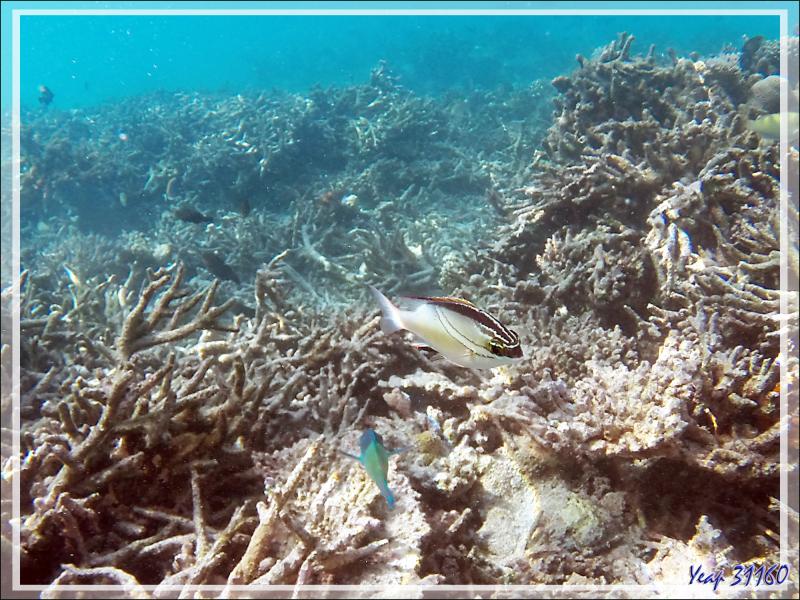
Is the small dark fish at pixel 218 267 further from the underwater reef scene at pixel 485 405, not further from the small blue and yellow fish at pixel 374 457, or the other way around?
the small blue and yellow fish at pixel 374 457

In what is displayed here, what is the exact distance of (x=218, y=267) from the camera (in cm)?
566

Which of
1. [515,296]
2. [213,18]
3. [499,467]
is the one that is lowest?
[499,467]

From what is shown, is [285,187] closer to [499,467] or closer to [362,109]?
[362,109]

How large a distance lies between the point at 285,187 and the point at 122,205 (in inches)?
139

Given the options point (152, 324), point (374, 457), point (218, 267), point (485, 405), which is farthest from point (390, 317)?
point (218, 267)

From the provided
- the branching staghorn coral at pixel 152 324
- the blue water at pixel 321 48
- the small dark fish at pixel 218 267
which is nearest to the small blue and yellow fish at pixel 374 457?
the branching staghorn coral at pixel 152 324

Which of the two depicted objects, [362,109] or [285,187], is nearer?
[285,187]

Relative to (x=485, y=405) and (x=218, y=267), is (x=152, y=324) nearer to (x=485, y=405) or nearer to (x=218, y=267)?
(x=485, y=405)

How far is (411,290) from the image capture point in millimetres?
4992

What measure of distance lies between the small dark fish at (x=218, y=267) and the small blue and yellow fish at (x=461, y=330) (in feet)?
14.9

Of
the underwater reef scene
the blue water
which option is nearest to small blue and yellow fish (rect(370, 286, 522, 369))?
the underwater reef scene

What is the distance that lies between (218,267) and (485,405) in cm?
417

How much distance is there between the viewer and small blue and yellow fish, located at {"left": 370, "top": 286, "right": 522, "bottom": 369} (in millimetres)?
1486

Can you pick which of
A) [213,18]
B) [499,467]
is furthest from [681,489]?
[213,18]
